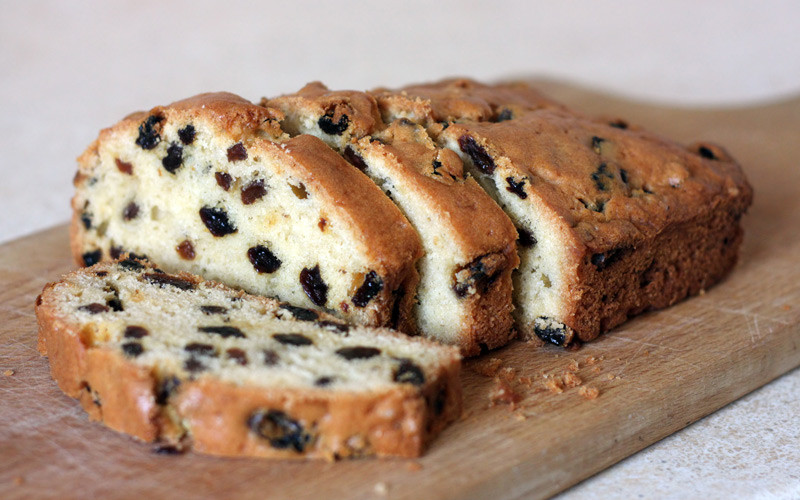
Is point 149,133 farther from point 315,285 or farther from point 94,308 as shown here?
point 315,285

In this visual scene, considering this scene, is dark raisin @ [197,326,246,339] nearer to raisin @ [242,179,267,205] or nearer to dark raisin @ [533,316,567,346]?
raisin @ [242,179,267,205]

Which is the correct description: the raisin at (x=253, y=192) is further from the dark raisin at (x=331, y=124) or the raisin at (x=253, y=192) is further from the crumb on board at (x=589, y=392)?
the crumb on board at (x=589, y=392)

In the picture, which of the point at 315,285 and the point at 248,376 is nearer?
the point at 248,376

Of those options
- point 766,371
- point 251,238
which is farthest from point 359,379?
point 766,371

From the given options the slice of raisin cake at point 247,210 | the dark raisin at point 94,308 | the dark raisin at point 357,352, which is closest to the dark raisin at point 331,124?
the slice of raisin cake at point 247,210

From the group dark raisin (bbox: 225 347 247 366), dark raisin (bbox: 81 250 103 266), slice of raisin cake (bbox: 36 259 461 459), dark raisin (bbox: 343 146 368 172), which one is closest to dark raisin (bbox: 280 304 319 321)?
slice of raisin cake (bbox: 36 259 461 459)

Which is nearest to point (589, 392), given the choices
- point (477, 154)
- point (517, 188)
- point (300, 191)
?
point (517, 188)
